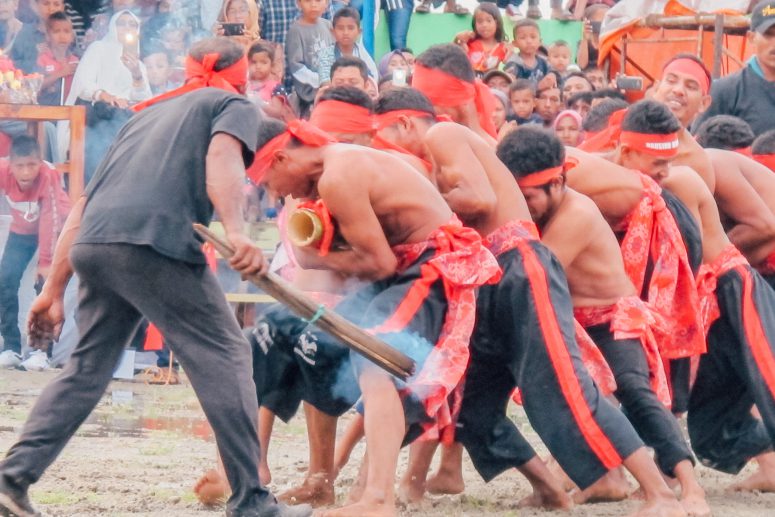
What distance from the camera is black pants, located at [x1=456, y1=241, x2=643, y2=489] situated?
549 centimetres

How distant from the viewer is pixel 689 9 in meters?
11.6

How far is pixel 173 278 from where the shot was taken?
4965mm

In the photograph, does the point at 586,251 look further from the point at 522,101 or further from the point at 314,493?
the point at 522,101

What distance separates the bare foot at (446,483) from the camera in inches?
249

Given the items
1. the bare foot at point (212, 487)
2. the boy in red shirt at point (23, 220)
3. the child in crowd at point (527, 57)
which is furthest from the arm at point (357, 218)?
the child in crowd at point (527, 57)

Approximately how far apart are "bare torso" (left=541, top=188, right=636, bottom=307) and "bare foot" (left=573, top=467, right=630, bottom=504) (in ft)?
2.51

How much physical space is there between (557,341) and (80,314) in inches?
68.9

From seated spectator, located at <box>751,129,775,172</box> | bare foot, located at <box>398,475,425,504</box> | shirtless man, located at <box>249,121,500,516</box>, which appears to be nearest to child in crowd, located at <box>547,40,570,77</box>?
seated spectator, located at <box>751,129,775,172</box>

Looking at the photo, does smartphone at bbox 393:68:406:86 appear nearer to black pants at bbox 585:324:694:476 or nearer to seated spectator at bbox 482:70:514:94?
seated spectator at bbox 482:70:514:94

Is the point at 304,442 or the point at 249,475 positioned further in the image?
the point at 304,442

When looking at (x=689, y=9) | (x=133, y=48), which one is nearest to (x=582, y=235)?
(x=133, y=48)

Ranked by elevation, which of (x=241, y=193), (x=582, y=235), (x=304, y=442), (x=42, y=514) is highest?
(x=241, y=193)

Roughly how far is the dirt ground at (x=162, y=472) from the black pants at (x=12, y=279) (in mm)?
1113

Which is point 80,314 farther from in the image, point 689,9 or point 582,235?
point 689,9
